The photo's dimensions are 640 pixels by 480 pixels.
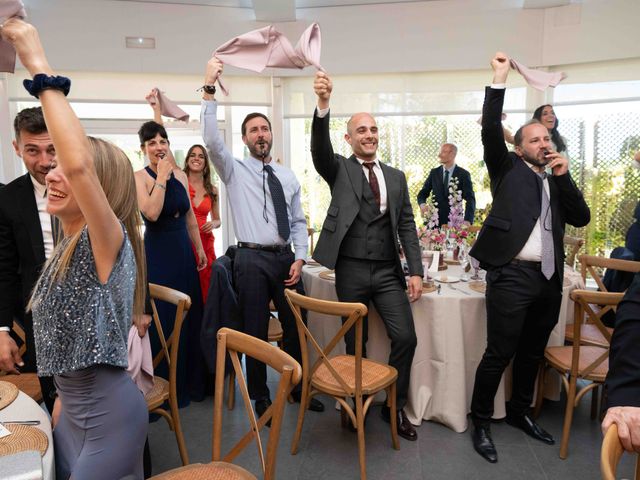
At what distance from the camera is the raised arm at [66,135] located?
3.20 ft

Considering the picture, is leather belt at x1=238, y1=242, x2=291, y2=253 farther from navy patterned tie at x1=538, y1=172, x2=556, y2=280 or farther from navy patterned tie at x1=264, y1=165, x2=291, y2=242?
navy patterned tie at x1=538, y1=172, x2=556, y2=280

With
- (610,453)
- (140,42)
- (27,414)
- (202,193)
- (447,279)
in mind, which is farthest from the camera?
(140,42)

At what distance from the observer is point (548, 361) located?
8.15 feet

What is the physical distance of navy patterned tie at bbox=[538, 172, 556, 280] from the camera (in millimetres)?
2270

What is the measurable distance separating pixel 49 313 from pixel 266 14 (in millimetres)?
5460

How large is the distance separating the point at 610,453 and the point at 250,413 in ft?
3.33

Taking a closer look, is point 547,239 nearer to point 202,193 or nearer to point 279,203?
point 279,203

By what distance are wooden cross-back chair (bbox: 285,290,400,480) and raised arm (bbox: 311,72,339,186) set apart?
763 millimetres

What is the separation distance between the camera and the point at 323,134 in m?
2.40

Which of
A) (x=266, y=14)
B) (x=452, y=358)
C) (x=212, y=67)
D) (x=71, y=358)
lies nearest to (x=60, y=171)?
(x=71, y=358)

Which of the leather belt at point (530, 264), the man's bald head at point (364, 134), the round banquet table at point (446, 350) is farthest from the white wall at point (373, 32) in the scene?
the leather belt at point (530, 264)

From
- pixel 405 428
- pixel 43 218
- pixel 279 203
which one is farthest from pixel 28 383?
pixel 405 428

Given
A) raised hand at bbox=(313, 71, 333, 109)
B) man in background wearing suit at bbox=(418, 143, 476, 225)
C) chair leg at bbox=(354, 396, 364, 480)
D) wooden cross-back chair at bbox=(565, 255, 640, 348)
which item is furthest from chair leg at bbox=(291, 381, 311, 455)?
man in background wearing suit at bbox=(418, 143, 476, 225)

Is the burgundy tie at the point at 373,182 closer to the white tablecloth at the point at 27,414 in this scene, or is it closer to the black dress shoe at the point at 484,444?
the black dress shoe at the point at 484,444
